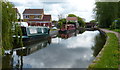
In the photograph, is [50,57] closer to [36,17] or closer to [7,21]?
[7,21]

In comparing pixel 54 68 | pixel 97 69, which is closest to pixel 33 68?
pixel 54 68

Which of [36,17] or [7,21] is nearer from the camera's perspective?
[7,21]

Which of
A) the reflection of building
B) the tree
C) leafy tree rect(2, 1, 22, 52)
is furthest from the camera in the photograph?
the reflection of building

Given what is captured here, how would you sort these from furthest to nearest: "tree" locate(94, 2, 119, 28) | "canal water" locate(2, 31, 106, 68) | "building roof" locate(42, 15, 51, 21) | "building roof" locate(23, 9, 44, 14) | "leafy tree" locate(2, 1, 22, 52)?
1. "building roof" locate(42, 15, 51, 21)
2. "building roof" locate(23, 9, 44, 14)
3. "tree" locate(94, 2, 119, 28)
4. "canal water" locate(2, 31, 106, 68)
5. "leafy tree" locate(2, 1, 22, 52)

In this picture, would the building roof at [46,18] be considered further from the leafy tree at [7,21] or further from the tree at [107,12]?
the leafy tree at [7,21]

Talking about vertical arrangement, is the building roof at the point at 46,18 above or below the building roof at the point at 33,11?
below

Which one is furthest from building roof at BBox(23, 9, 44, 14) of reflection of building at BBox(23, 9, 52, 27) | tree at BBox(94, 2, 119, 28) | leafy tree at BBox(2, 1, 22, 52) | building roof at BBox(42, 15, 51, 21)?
leafy tree at BBox(2, 1, 22, 52)

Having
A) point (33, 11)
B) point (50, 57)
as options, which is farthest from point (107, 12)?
point (50, 57)

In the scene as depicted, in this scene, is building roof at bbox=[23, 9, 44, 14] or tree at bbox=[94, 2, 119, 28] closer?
tree at bbox=[94, 2, 119, 28]

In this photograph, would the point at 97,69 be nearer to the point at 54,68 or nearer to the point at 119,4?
the point at 54,68

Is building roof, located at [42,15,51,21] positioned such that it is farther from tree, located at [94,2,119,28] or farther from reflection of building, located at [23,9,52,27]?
tree, located at [94,2,119,28]

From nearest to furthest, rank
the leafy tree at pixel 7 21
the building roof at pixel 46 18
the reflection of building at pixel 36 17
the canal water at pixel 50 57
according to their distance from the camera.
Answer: the leafy tree at pixel 7 21 < the canal water at pixel 50 57 < the reflection of building at pixel 36 17 < the building roof at pixel 46 18

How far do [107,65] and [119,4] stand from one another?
30881 millimetres

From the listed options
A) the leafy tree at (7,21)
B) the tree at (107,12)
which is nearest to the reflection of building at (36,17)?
the tree at (107,12)
